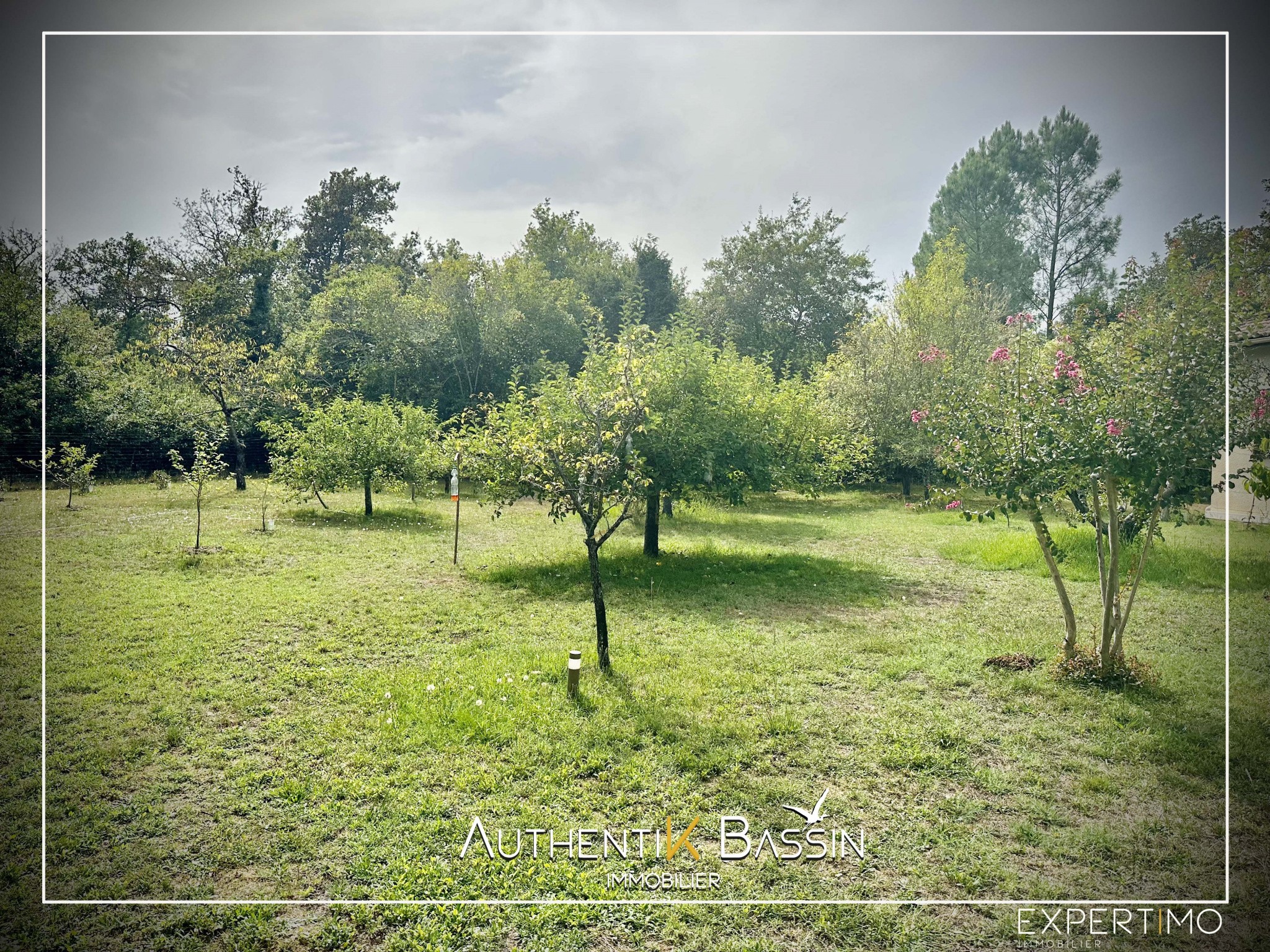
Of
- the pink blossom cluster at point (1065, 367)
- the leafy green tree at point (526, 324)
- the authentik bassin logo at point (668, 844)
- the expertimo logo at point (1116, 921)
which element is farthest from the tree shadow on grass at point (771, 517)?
the leafy green tree at point (526, 324)

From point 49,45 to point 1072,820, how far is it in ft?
18.9

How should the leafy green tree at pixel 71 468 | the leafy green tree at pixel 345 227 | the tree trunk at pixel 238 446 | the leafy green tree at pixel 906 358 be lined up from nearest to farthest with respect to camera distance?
the leafy green tree at pixel 345 227
the leafy green tree at pixel 71 468
the tree trunk at pixel 238 446
the leafy green tree at pixel 906 358

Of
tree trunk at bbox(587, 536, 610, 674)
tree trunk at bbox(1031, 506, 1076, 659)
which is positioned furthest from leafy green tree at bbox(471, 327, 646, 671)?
tree trunk at bbox(1031, 506, 1076, 659)

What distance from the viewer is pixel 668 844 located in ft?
8.63

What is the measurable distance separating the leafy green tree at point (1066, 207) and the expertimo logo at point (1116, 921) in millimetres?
3753

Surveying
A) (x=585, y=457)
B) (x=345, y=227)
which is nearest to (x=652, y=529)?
(x=585, y=457)

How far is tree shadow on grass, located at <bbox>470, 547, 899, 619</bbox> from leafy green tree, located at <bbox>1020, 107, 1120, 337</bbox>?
3462 mm

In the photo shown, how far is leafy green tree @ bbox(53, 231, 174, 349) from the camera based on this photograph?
3955 mm

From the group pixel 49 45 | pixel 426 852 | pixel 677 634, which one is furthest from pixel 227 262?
pixel 426 852

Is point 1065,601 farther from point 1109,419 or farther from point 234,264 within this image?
point 234,264

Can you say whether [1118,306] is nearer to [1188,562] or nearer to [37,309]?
[1188,562]

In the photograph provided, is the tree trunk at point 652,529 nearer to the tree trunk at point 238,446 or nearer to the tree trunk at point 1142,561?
the tree trunk at point 1142,561

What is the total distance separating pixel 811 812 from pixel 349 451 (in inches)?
435

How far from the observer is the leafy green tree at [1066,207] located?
12.4 feet
